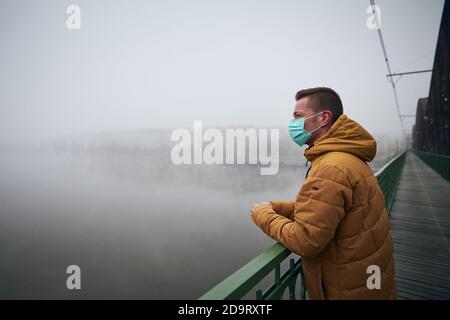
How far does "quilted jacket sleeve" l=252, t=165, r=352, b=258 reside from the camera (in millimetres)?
1142

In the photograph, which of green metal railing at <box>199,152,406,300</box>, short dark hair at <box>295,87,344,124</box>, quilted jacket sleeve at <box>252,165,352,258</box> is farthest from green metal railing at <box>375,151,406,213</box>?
quilted jacket sleeve at <box>252,165,352,258</box>

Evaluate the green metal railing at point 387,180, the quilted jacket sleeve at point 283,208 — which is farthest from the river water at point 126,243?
the quilted jacket sleeve at point 283,208

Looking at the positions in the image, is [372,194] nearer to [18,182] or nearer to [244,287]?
[244,287]

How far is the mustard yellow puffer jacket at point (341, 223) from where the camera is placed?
116cm

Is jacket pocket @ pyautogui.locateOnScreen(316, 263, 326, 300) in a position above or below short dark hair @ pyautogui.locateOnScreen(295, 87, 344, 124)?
below

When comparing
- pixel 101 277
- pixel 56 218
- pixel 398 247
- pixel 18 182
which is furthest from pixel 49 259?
pixel 18 182

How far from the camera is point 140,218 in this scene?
51750mm

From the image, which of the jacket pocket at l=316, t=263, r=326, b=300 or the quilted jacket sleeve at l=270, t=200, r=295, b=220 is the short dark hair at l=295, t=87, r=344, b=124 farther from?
the jacket pocket at l=316, t=263, r=326, b=300

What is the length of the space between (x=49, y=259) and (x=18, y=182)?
74.7m

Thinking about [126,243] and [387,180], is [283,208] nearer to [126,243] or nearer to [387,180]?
[387,180]

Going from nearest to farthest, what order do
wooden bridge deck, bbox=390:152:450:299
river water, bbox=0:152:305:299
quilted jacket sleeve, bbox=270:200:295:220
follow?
1. quilted jacket sleeve, bbox=270:200:295:220
2. wooden bridge deck, bbox=390:152:450:299
3. river water, bbox=0:152:305:299

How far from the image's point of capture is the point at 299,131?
1.63 metres

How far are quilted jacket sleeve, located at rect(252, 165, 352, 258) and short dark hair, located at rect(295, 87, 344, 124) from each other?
483mm

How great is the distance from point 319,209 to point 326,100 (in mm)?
736
